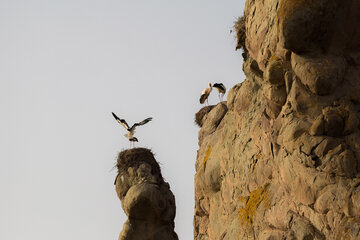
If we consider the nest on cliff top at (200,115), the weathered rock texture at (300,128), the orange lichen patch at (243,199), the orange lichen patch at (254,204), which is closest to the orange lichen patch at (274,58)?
the weathered rock texture at (300,128)

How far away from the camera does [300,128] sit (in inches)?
632

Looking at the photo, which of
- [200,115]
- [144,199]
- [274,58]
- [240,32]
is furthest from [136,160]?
[274,58]

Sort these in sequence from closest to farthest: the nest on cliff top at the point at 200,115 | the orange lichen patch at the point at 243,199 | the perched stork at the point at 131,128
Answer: the orange lichen patch at the point at 243,199, the nest on cliff top at the point at 200,115, the perched stork at the point at 131,128

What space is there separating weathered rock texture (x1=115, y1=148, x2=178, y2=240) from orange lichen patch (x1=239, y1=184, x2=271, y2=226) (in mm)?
4006

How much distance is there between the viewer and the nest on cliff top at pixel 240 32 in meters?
20.1

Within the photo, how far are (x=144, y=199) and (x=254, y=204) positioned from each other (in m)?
4.75

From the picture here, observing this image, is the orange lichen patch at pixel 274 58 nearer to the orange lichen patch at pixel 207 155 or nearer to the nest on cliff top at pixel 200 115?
the orange lichen patch at pixel 207 155

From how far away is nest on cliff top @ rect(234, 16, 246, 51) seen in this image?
20.1 meters

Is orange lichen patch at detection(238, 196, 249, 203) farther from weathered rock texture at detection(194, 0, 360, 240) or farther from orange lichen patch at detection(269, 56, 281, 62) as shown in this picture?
orange lichen patch at detection(269, 56, 281, 62)

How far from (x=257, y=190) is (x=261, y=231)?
4.01 feet

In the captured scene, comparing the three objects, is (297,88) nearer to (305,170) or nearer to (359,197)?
(305,170)

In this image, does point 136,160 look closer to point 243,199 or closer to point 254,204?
point 243,199

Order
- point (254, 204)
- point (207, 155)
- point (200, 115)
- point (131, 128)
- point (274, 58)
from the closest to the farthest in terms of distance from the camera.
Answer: point (274, 58), point (254, 204), point (207, 155), point (200, 115), point (131, 128)

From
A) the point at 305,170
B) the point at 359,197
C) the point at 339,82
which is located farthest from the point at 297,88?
the point at 359,197
